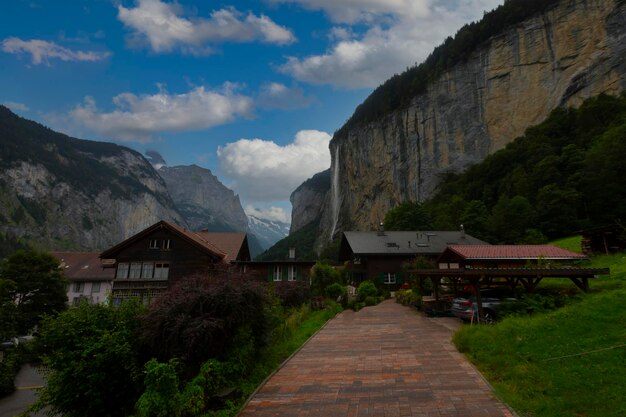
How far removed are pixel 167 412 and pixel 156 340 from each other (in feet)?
7.90

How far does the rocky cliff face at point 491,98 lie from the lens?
61.7m

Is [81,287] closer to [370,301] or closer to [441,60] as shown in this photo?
[370,301]

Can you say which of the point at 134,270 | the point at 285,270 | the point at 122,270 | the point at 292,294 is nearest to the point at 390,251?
the point at 285,270

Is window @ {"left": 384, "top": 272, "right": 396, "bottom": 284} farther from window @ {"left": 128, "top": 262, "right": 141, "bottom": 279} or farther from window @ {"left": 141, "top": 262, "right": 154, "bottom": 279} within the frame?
window @ {"left": 128, "top": 262, "right": 141, "bottom": 279}

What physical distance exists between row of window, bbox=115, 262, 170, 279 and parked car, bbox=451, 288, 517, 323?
22.2m

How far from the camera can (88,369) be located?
867 cm

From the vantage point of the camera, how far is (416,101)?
299 feet

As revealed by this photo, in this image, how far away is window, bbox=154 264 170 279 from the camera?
2947 cm

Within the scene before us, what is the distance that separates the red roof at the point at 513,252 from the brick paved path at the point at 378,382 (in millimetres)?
9335

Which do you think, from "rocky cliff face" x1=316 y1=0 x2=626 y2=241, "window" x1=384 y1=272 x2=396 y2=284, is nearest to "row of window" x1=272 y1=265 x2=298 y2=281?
"window" x1=384 y1=272 x2=396 y2=284

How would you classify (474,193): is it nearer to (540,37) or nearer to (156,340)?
(540,37)

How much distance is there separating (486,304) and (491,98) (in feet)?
232

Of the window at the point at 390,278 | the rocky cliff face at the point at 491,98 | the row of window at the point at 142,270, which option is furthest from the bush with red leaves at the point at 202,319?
the rocky cliff face at the point at 491,98

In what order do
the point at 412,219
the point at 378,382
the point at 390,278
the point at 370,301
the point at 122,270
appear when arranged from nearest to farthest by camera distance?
the point at 378,382, the point at 370,301, the point at 122,270, the point at 390,278, the point at 412,219
